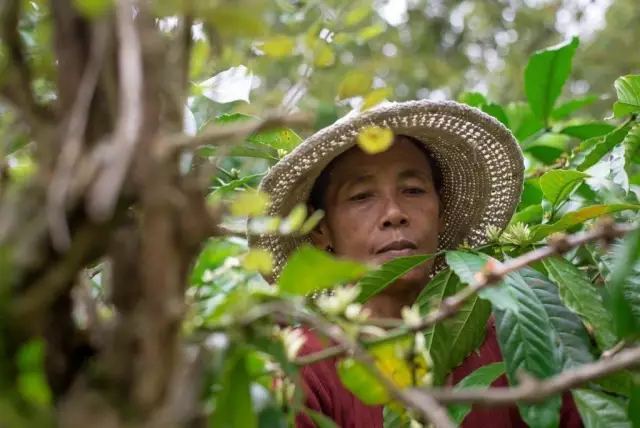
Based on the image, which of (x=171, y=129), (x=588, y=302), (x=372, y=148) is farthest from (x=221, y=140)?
(x=588, y=302)

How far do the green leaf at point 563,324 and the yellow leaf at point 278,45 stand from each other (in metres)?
0.51

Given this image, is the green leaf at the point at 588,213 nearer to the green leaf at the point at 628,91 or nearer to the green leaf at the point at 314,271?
the green leaf at the point at 628,91

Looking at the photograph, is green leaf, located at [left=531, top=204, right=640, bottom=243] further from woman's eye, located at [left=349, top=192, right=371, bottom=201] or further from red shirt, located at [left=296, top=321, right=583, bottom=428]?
woman's eye, located at [left=349, top=192, right=371, bottom=201]

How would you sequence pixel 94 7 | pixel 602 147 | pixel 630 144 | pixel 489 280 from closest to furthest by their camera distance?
pixel 94 7 < pixel 489 280 < pixel 630 144 < pixel 602 147

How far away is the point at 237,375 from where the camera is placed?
0.46 meters

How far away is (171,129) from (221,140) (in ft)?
0.10

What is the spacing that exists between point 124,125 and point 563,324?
2.18 ft

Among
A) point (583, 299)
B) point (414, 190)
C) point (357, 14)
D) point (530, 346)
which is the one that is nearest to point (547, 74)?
point (414, 190)

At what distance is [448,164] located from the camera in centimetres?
139

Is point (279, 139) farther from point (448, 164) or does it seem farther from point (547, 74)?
point (547, 74)

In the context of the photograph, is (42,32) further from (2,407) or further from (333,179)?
(333,179)

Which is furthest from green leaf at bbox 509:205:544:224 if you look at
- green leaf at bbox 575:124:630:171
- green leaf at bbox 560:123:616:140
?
green leaf at bbox 560:123:616:140

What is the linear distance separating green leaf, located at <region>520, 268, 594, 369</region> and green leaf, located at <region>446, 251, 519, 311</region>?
0.07 meters

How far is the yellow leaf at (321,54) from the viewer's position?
0.54 meters
